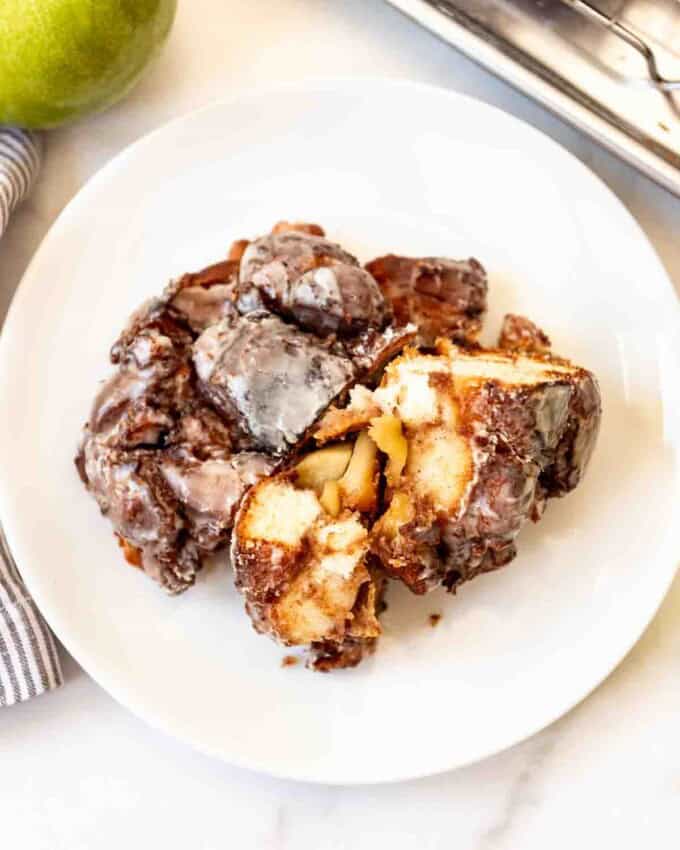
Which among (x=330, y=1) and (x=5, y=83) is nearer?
(x=5, y=83)

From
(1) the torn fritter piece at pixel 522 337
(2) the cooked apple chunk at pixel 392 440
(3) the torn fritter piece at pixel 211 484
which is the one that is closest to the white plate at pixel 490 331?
(1) the torn fritter piece at pixel 522 337

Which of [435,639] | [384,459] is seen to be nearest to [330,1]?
[384,459]

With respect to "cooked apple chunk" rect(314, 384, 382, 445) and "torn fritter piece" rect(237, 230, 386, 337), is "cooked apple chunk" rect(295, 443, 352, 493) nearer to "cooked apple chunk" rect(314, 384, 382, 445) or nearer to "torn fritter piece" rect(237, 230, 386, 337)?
"cooked apple chunk" rect(314, 384, 382, 445)

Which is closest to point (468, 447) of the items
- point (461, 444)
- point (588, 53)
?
point (461, 444)

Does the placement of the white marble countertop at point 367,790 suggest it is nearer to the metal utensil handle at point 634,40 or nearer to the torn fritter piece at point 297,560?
the metal utensil handle at point 634,40

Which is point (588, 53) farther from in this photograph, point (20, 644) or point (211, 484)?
point (20, 644)

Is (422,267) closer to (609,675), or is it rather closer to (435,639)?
(435,639)
